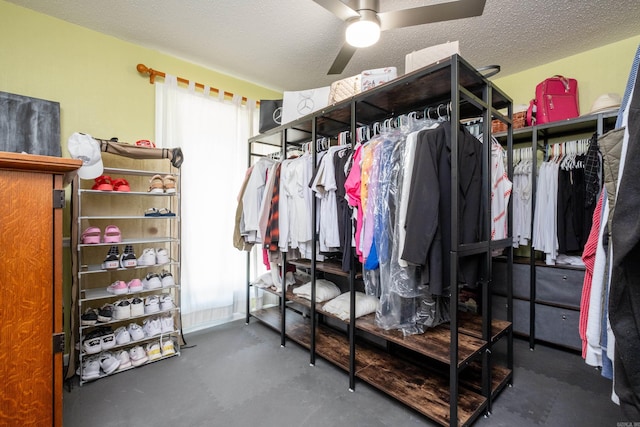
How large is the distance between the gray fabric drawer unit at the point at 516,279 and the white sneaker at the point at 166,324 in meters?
2.89

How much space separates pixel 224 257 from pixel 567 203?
130 inches

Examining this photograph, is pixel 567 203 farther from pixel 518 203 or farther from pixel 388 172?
pixel 388 172

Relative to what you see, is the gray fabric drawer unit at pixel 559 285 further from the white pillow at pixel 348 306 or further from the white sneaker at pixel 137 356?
the white sneaker at pixel 137 356

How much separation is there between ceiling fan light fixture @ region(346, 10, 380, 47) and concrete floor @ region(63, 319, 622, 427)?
7.65 feet

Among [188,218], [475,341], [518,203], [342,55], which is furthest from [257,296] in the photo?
[518,203]

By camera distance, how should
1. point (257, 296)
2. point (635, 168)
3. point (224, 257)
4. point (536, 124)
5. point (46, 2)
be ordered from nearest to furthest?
point (635, 168)
point (46, 2)
point (536, 124)
point (224, 257)
point (257, 296)

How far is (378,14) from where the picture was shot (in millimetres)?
1795

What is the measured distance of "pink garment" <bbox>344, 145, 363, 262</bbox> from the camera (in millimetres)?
1847

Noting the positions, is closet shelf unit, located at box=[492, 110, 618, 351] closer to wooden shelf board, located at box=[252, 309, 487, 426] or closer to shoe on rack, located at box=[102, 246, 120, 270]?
wooden shelf board, located at box=[252, 309, 487, 426]

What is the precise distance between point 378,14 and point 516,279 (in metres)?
2.62

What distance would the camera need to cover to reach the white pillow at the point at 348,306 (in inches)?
83.8

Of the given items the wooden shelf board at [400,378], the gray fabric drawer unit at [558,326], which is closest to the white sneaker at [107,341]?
the wooden shelf board at [400,378]

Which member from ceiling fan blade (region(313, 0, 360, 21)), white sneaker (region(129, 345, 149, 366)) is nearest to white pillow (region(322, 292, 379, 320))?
white sneaker (region(129, 345, 149, 366))

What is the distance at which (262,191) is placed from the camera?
2750 mm
